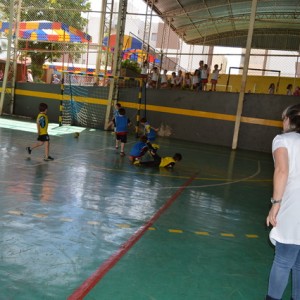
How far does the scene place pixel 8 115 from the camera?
67.0 ft

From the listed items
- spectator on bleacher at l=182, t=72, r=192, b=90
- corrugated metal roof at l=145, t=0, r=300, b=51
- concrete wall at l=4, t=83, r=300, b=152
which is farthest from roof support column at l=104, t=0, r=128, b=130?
spectator on bleacher at l=182, t=72, r=192, b=90

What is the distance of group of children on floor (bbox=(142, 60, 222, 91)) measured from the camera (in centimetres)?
1705

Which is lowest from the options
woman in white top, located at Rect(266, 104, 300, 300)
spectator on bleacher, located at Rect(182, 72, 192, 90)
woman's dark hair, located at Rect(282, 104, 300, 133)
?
woman in white top, located at Rect(266, 104, 300, 300)

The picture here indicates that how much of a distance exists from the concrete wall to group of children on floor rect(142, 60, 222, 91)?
1.73 feet

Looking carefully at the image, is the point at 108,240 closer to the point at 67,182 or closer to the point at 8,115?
the point at 67,182

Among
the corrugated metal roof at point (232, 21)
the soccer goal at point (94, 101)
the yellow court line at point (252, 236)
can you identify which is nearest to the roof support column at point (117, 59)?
the soccer goal at point (94, 101)

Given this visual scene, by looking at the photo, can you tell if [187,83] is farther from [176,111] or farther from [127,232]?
[127,232]

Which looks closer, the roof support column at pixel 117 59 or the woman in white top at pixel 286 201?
the woman in white top at pixel 286 201

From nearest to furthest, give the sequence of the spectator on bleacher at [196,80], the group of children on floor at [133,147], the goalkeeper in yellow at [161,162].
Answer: the group of children on floor at [133,147] → the goalkeeper in yellow at [161,162] → the spectator on bleacher at [196,80]

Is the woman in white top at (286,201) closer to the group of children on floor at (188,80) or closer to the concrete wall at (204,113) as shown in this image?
the concrete wall at (204,113)

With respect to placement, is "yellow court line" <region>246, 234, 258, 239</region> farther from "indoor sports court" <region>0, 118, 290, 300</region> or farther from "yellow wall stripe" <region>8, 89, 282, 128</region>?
"yellow wall stripe" <region>8, 89, 282, 128</region>

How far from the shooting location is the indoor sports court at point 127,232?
11.3 feet

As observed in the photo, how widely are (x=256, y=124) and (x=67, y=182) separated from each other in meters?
10.8

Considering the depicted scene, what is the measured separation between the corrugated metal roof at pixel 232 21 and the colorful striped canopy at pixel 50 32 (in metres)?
4.50
